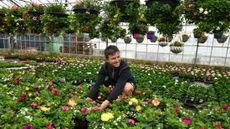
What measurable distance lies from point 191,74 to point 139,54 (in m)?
6.18

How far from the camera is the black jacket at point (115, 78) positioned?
2533mm

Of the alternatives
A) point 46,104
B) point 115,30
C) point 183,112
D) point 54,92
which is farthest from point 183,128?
point 115,30

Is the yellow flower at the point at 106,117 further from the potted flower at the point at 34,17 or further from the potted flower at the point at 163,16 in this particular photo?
the potted flower at the point at 34,17

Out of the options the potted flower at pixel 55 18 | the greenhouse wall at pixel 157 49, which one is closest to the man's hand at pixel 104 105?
the potted flower at pixel 55 18

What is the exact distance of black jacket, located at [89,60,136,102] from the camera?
2.53m

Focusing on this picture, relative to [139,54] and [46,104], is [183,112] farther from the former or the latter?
[139,54]

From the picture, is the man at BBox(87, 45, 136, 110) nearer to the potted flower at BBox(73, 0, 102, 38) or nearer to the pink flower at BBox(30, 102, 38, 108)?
the pink flower at BBox(30, 102, 38, 108)

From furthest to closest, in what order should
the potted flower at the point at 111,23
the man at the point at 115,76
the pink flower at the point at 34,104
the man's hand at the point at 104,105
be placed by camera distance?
1. the potted flower at the point at 111,23
2. the man at the point at 115,76
3. the man's hand at the point at 104,105
4. the pink flower at the point at 34,104

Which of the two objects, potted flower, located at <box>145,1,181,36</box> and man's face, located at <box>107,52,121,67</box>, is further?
potted flower, located at <box>145,1,181,36</box>

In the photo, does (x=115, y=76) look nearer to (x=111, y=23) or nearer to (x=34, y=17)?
(x=111, y=23)

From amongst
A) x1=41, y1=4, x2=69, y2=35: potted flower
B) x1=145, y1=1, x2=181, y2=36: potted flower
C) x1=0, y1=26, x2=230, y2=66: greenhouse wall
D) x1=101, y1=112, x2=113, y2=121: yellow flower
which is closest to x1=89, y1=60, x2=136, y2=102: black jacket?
x1=101, y1=112, x2=113, y2=121: yellow flower

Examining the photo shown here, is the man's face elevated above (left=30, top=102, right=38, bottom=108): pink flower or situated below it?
above

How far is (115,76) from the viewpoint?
2.89 m

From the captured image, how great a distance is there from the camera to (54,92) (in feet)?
8.78
